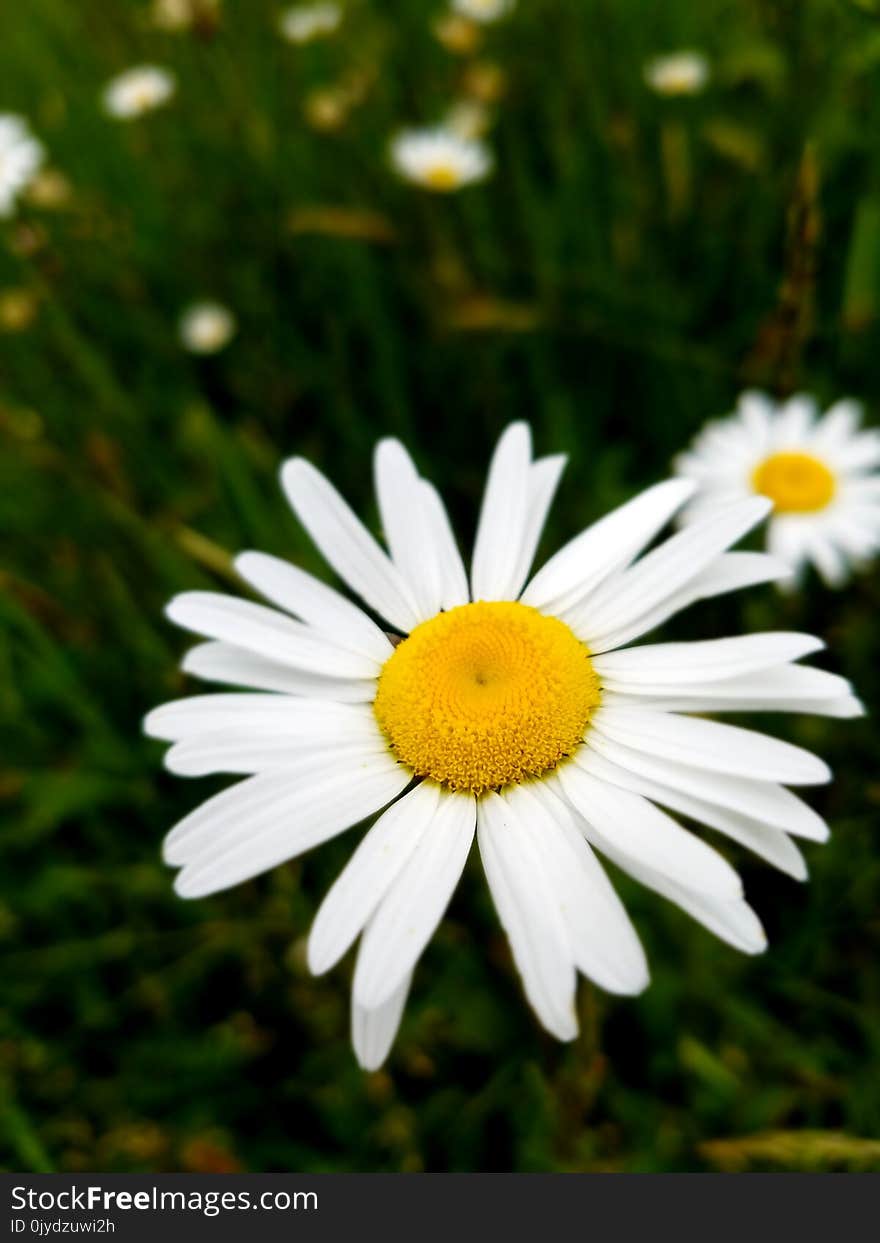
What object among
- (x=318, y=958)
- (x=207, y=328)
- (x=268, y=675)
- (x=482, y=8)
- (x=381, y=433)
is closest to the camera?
(x=318, y=958)

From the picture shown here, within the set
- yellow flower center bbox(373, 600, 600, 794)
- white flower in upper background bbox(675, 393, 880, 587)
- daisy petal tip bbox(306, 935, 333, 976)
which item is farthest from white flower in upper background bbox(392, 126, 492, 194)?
daisy petal tip bbox(306, 935, 333, 976)

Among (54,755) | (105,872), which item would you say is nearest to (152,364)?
(54,755)

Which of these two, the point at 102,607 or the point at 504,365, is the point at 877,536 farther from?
the point at 102,607

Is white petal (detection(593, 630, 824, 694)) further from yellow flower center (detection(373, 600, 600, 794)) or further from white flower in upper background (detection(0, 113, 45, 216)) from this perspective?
white flower in upper background (detection(0, 113, 45, 216))

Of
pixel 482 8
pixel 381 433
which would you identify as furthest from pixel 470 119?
pixel 381 433

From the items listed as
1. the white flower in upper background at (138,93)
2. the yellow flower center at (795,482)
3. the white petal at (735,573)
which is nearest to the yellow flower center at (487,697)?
the white petal at (735,573)

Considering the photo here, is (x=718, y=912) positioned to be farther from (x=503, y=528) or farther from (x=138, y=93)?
(x=138, y=93)
